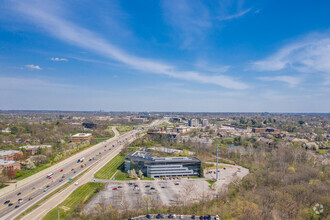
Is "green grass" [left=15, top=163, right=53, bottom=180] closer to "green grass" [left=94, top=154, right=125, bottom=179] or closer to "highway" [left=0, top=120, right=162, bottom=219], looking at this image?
"highway" [left=0, top=120, right=162, bottom=219]

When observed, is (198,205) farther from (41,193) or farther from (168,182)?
(41,193)

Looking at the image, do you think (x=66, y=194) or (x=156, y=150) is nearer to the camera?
(x=66, y=194)

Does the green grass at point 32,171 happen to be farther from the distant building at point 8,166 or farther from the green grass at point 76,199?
the green grass at point 76,199

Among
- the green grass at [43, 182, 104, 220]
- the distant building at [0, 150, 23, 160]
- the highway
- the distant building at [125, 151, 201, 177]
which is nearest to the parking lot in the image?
the green grass at [43, 182, 104, 220]

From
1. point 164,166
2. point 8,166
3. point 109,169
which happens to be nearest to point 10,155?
point 8,166

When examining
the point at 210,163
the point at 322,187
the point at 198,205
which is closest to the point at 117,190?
the point at 198,205
